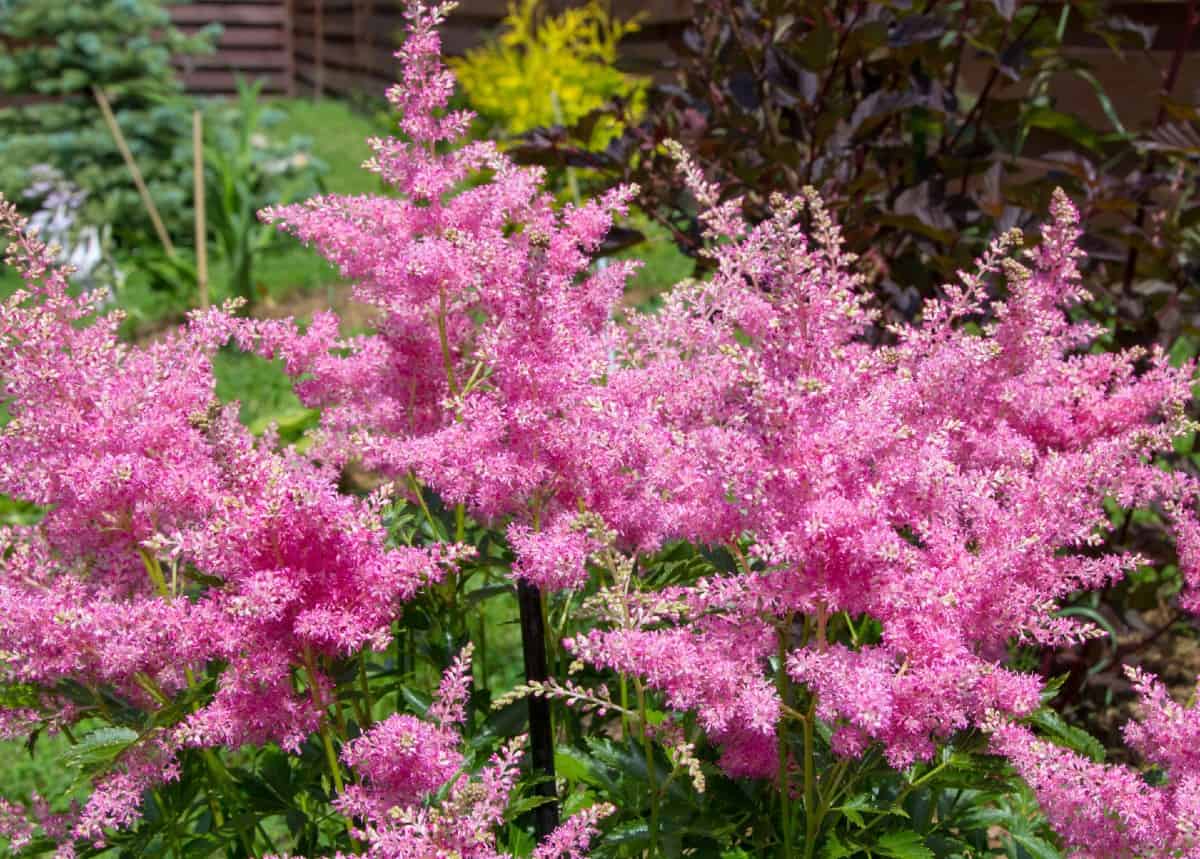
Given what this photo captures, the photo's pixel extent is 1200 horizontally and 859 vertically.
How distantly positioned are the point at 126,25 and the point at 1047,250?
9379 mm

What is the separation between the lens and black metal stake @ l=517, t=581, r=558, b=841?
1.66m

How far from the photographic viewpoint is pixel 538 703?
1.69 metres

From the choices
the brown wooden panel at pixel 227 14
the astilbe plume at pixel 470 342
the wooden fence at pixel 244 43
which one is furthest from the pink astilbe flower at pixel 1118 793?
the brown wooden panel at pixel 227 14

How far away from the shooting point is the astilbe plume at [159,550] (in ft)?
4.41

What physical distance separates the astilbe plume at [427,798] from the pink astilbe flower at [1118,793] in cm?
47

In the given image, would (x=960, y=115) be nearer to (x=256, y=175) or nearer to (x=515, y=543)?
(x=515, y=543)

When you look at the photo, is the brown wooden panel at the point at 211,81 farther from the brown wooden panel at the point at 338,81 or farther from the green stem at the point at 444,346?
the green stem at the point at 444,346

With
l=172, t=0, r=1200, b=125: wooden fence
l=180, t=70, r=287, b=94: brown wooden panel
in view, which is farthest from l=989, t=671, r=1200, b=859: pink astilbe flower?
l=180, t=70, r=287, b=94: brown wooden panel

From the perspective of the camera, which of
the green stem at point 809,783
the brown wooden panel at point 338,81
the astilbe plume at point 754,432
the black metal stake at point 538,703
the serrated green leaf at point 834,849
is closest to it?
the astilbe plume at point 754,432

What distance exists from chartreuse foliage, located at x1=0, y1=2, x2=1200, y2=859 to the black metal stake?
0.03ft

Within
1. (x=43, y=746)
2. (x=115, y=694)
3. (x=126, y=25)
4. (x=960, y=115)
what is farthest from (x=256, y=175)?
(x=115, y=694)

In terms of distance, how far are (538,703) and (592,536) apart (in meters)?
0.36

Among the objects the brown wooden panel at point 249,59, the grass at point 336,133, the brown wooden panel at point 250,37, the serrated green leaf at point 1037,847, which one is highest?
the serrated green leaf at point 1037,847

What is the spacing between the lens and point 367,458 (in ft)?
5.69
